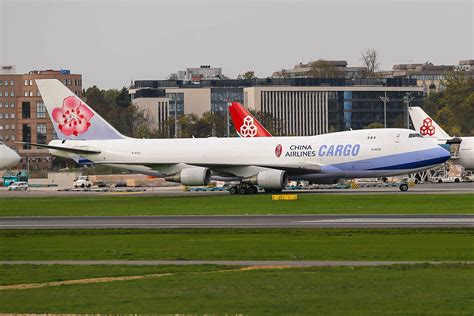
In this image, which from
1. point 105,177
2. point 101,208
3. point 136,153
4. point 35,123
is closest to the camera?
point 101,208

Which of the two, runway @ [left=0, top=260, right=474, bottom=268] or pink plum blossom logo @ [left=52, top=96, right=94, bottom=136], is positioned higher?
pink plum blossom logo @ [left=52, top=96, right=94, bottom=136]

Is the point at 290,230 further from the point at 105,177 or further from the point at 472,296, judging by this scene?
the point at 105,177

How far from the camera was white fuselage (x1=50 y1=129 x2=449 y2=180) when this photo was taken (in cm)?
7762

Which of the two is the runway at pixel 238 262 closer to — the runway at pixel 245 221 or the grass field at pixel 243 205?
the runway at pixel 245 221

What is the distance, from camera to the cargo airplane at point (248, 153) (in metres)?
77.6

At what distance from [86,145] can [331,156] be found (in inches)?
772

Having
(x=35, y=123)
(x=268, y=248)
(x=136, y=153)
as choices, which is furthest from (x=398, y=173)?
(x=35, y=123)

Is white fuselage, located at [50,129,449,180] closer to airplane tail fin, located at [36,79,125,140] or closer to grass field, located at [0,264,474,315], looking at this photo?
airplane tail fin, located at [36,79,125,140]

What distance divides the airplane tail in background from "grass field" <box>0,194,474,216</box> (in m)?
45.8

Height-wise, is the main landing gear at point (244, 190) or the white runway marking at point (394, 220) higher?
the white runway marking at point (394, 220)

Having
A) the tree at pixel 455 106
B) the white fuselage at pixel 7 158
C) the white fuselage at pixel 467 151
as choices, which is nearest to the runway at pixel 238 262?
the white fuselage at pixel 7 158

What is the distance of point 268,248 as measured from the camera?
37562 millimetres

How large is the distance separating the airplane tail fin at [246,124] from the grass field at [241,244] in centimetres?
5549

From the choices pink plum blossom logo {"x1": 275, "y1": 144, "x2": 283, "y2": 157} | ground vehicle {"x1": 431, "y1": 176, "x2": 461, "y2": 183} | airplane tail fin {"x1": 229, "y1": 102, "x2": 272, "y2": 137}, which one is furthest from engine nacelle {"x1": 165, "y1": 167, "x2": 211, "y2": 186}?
ground vehicle {"x1": 431, "y1": 176, "x2": 461, "y2": 183}
